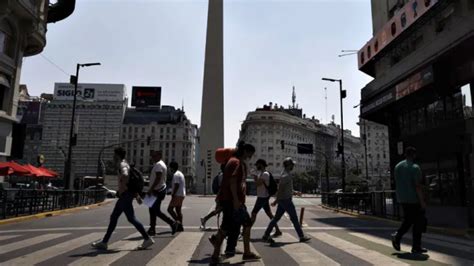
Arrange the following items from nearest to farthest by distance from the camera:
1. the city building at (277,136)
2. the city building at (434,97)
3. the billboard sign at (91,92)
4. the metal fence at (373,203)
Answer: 1. the city building at (434,97)
2. the metal fence at (373,203)
3. the billboard sign at (91,92)
4. the city building at (277,136)

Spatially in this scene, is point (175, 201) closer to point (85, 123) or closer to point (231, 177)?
point (231, 177)

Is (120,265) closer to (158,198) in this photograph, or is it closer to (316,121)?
(158,198)

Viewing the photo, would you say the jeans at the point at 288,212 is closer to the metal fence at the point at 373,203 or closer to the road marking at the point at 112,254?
the road marking at the point at 112,254

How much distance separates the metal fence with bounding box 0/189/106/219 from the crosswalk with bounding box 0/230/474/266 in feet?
16.3

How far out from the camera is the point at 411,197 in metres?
6.71

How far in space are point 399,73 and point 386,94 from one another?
3.80ft

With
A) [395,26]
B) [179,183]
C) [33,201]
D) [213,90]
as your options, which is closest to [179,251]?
[179,183]

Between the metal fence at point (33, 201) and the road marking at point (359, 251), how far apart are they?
33.6 ft

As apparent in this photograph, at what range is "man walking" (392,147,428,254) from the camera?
659cm

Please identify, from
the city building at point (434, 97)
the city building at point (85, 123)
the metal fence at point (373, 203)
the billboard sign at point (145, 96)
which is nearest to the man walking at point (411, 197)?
the city building at point (434, 97)

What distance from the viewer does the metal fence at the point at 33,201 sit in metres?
13.6

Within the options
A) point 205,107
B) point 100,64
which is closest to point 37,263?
point 100,64

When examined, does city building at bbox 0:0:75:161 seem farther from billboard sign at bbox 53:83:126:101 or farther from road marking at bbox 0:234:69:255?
billboard sign at bbox 53:83:126:101

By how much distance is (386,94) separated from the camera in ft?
63.9
